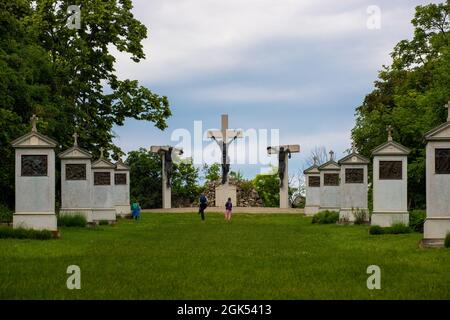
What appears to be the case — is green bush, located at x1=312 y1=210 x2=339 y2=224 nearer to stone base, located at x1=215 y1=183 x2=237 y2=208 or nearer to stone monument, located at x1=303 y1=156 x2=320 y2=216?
stone monument, located at x1=303 y1=156 x2=320 y2=216

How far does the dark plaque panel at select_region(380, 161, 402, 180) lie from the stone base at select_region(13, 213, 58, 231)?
11.6m

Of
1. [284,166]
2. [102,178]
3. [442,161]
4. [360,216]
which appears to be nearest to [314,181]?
[284,166]

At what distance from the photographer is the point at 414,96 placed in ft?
179

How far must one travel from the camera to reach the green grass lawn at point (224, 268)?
14023 millimetres

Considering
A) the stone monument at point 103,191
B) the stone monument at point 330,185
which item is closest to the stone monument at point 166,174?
the stone monument at point 330,185

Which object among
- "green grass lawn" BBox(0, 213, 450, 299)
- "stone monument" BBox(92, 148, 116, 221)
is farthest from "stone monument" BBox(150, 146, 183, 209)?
"green grass lawn" BBox(0, 213, 450, 299)

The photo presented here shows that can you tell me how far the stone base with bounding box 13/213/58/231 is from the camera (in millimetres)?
27906

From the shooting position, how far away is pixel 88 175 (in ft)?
119

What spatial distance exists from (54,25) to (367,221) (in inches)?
818

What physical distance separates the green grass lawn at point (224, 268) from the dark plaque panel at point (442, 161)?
2090 mm
